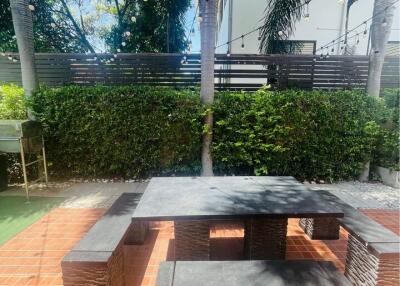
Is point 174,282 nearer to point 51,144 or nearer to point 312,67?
point 51,144

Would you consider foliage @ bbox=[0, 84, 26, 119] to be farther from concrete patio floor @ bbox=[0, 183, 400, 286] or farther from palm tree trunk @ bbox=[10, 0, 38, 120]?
concrete patio floor @ bbox=[0, 183, 400, 286]

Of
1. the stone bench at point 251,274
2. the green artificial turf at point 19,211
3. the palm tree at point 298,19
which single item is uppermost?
the palm tree at point 298,19

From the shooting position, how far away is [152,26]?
10.7m

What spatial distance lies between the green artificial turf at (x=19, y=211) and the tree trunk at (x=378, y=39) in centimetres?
631

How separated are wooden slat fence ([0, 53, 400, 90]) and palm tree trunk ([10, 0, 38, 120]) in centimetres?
79

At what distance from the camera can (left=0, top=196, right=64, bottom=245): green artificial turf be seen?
132 inches

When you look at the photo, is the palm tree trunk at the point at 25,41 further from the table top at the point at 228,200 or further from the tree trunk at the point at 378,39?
the tree trunk at the point at 378,39

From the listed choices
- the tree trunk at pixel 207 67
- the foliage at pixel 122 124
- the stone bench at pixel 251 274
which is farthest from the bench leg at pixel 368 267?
the foliage at pixel 122 124

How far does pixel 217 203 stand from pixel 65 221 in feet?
7.99

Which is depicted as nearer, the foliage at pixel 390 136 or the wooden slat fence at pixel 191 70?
the foliage at pixel 390 136

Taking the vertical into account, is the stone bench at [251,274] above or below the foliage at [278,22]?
below

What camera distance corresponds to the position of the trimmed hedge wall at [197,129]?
4.90 metres

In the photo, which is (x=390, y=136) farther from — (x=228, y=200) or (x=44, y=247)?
(x=44, y=247)

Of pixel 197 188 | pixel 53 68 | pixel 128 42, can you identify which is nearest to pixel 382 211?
pixel 197 188
